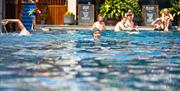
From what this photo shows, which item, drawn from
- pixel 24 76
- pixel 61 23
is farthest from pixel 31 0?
pixel 24 76

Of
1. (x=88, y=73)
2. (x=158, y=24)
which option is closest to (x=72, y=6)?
(x=158, y=24)

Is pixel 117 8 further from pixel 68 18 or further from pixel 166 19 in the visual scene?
pixel 166 19

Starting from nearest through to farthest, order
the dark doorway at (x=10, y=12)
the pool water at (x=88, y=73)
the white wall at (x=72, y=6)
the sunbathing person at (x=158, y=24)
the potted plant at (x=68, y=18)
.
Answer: the pool water at (x=88, y=73) → the dark doorway at (x=10, y=12) → the sunbathing person at (x=158, y=24) → the potted plant at (x=68, y=18) → the white wall at (x=72, y=6)

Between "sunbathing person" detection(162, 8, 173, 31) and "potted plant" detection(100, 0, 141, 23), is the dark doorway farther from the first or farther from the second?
"sunbathing person" detection(162, 8, 173, 31)

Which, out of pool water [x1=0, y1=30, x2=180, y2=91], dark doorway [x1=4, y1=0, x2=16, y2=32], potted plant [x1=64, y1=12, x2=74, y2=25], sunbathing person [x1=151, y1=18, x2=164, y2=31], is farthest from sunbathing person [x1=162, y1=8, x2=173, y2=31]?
pool water [x1=0, y1=30, x2=180, y2=91]

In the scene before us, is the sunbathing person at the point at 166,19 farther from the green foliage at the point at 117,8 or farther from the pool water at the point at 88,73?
the pool water at the point at 88,73

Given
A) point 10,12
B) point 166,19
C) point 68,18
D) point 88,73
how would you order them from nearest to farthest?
point 88,73
point 10,12
point 166,19
point 68,18

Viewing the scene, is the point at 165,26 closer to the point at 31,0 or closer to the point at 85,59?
the point at 31,0

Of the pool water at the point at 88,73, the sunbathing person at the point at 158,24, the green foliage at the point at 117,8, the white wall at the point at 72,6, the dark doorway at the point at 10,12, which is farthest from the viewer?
the white wall at the point at 72,6

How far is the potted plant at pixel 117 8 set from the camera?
2456 cm

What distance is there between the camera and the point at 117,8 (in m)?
24.7

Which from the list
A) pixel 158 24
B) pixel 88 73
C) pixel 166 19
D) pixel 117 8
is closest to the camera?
pixel 88 73

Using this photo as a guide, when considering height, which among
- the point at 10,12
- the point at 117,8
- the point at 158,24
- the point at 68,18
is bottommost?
the point at 158,24

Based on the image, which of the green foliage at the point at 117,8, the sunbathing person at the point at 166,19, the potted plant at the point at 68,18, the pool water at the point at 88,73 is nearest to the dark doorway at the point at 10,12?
the potted plant at the point at 68,18
